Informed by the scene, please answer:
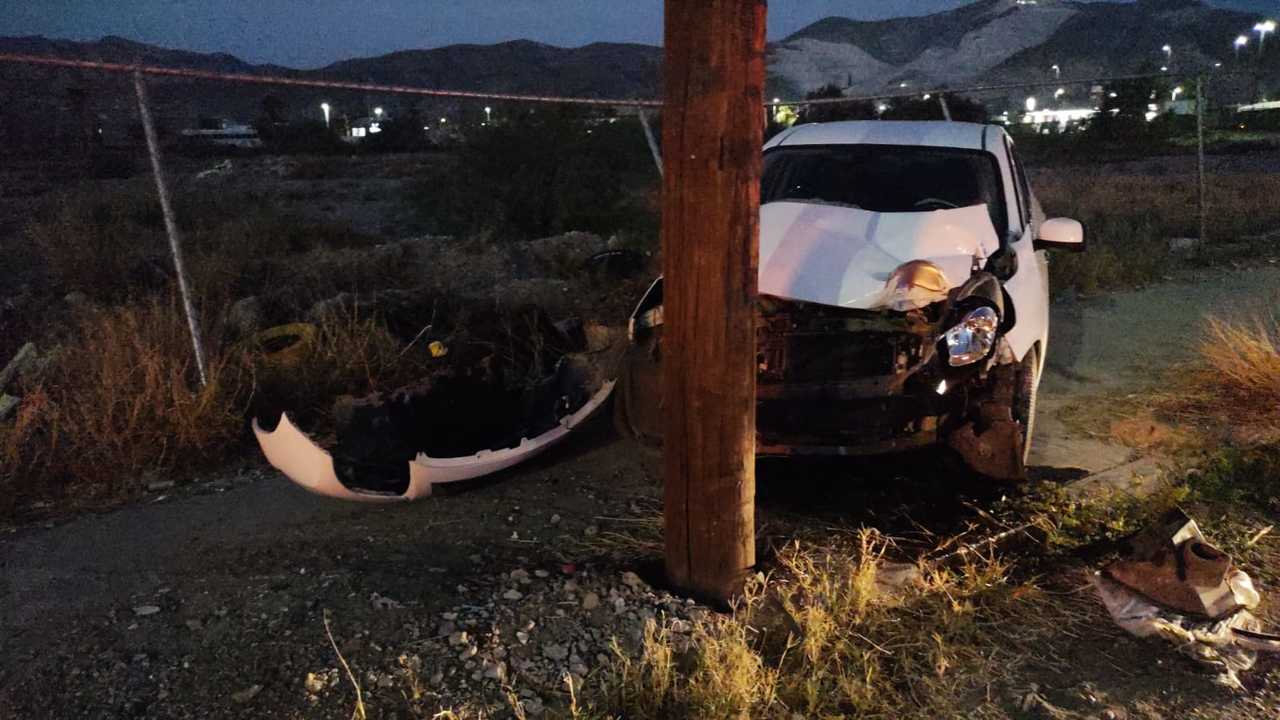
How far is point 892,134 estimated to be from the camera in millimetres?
5715

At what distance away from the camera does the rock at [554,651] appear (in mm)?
2992

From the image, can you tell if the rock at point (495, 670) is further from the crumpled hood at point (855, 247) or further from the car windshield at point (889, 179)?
the car windshield at point (889, 179)

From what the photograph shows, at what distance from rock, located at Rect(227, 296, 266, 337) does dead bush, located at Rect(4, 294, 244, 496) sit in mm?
1324

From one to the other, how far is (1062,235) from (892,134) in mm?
1261

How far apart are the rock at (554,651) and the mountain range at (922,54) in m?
80.3

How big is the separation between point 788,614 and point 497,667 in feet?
3.33

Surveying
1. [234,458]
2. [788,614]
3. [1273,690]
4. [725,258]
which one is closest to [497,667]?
[788,614]

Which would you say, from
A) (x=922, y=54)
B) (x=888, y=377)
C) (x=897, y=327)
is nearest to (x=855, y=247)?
(x=897, y=327)

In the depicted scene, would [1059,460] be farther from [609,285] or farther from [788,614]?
[609,285]

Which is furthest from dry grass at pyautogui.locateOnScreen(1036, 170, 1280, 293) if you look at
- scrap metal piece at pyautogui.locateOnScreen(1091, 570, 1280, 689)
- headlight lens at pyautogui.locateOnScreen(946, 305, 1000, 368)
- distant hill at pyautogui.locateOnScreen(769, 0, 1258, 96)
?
distant hill at pyautogui.locateOnScreen(769, 0, 1258, 96)

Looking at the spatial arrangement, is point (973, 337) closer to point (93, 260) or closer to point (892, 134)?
point (892, 134)

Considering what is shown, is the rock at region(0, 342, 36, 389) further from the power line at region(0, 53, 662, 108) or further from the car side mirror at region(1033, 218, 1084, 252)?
the car side mirror at region(1033, 218, 1084, 252)

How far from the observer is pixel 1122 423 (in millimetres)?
5406

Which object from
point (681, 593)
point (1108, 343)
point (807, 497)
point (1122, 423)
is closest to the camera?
point (681, 593)
